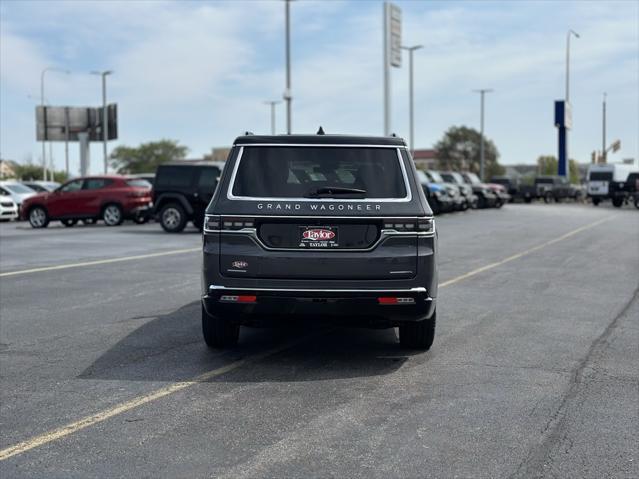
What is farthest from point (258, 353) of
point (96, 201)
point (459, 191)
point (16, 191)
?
point (459, 191)

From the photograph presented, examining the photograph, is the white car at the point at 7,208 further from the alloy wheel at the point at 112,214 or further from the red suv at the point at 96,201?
the alloy wheel at the point at 112,214

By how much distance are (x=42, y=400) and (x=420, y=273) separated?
9.19 ft

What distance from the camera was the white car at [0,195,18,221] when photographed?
35.0 metres

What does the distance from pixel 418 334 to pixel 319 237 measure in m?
1.38

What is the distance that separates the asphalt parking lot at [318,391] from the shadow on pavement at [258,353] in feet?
0.07

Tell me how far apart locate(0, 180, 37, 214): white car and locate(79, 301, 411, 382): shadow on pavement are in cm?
2990

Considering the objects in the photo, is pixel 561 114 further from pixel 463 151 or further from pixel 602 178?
pixel 463 151

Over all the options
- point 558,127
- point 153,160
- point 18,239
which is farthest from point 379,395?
point 153,160

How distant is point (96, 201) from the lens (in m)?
28.7

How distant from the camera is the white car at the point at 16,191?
120 ft

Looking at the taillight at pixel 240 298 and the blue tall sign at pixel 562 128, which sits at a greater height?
the blue tall sign at pixel 562 128

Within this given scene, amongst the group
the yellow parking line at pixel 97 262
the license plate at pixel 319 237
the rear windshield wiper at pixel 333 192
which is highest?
the rear windshield wiper at pixel 333 192

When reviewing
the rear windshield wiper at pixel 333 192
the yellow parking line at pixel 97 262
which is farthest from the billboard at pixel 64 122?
the rear windshield wiper at pixel 333 192

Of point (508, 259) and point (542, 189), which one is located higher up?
point (542, 189)
